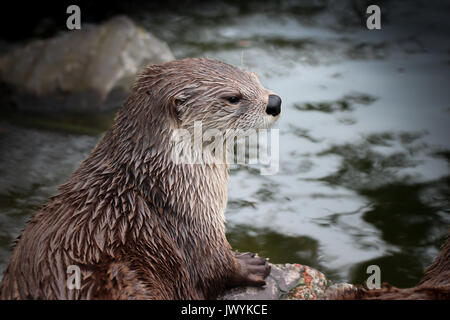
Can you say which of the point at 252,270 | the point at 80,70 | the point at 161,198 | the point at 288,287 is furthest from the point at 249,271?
the point at 80,70

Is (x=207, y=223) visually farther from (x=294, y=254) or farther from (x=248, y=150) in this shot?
(x=248, y=150)

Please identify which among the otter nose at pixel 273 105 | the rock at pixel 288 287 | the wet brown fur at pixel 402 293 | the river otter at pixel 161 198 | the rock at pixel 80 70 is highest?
the rock at pixel 80 70

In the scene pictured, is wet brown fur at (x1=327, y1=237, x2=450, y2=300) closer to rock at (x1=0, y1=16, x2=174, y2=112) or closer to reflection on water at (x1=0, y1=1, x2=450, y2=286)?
reflection on water at (x1=0, y1=1, x2=450, y2=286)

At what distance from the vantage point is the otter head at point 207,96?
333 cm

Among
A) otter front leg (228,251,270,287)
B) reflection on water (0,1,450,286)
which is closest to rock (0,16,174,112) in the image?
reflection on water (0,1,450,286)

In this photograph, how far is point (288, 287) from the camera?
11.7 feet

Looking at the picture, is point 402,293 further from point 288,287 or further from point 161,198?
point 161,198

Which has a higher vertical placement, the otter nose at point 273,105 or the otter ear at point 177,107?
the otter nose at point 273,105

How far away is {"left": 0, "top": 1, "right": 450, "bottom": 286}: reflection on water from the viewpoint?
480 cm

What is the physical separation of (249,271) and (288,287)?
0.27m

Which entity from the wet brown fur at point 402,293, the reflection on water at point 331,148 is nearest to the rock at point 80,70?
the reflection on water at point 331,148

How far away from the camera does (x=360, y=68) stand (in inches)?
293

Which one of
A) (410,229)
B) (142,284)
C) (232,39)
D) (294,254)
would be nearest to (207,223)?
(142,284)

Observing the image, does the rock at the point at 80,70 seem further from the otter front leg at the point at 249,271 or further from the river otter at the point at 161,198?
the otter front leg at the point at 249,271
